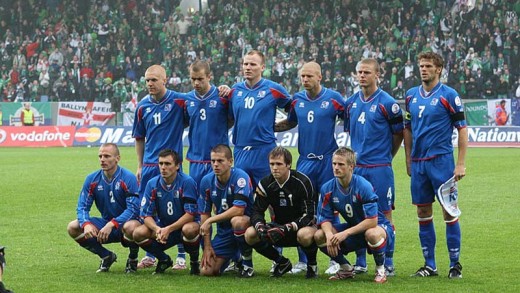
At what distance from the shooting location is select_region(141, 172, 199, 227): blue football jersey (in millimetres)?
9109

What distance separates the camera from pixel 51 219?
1358 centimetres

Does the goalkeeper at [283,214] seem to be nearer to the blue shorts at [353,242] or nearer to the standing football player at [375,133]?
the blue shorts at [353,242]

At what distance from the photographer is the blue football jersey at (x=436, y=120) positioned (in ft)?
29.3

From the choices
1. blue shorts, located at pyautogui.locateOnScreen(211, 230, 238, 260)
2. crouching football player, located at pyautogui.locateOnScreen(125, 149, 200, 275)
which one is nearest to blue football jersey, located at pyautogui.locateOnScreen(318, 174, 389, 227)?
blue shorts, located at pyautogui.locateOnScreen(211, 230, 238, 260)

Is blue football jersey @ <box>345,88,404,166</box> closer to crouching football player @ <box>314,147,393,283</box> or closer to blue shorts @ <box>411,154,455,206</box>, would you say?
blue shorts @ <box>411,154,455,206</box>

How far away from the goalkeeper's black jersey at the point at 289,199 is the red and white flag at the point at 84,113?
25506mm

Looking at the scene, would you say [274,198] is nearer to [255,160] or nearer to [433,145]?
[255,160]

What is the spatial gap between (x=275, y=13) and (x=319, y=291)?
100 ft

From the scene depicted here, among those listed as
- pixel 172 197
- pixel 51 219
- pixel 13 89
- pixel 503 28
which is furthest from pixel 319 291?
pixel 13 89

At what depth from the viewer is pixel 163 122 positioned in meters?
9.91

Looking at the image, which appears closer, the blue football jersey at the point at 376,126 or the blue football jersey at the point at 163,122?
the blue football jersey at the point at 376,126

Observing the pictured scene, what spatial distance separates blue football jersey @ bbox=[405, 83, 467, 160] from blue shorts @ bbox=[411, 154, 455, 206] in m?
0.07

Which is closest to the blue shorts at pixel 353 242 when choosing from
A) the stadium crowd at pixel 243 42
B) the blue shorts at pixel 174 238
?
the blue shorts at pixel 174 238

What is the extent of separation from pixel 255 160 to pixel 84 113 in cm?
2508
